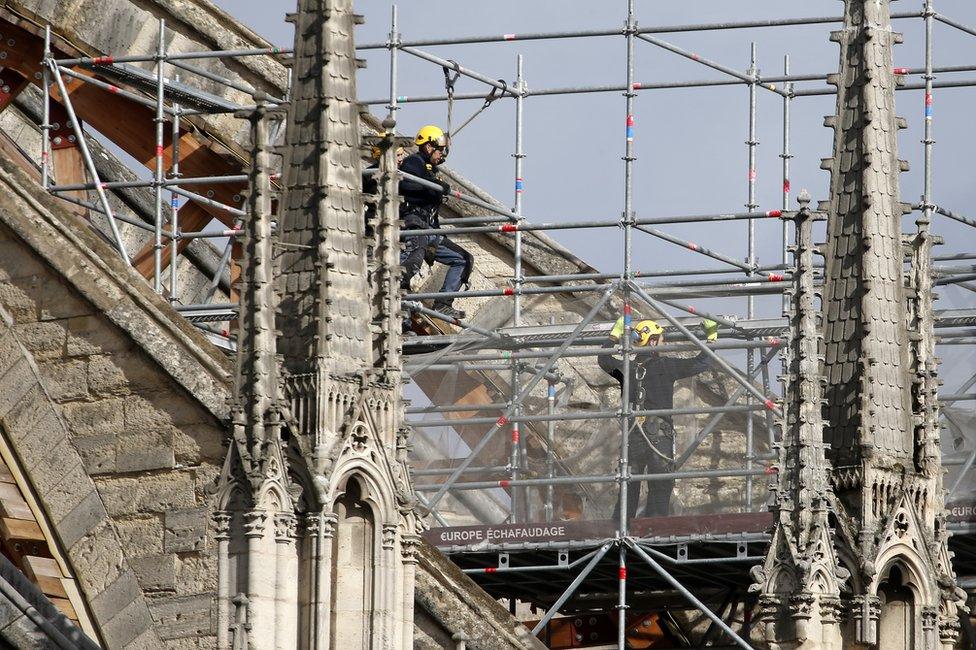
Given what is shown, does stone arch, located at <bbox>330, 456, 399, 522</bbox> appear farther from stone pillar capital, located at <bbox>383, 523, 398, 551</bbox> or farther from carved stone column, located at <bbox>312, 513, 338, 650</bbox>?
carved stone column, located at <bbox>312, 513, 338, 650</bbox>

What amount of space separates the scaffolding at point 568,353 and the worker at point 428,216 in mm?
182

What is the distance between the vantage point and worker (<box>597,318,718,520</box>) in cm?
2200

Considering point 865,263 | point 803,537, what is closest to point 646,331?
point 865,263

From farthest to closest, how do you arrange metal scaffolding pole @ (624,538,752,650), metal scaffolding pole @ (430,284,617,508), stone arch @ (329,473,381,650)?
metal scaffolding pole @ (430,284,617,508)
metal scaffolding pole @ (624,538,752,650)
stone arch @ (329,473,381,650)

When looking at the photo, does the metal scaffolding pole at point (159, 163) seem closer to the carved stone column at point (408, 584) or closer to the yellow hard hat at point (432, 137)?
the yellow hard hat at point (432, 137)

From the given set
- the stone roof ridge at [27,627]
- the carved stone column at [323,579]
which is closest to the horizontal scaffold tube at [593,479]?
the stone roof ridge at [27,627]

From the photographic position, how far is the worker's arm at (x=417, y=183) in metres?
23.1

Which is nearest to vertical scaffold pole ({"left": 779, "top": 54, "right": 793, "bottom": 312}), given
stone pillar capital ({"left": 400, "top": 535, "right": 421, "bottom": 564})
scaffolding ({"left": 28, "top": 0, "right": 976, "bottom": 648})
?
scaffolding ({"left": 28, "top": 0, "right": 976, "bottom": 648})

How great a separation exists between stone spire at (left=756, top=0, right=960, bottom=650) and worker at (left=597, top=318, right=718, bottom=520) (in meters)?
5.19

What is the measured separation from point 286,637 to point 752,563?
7606mm

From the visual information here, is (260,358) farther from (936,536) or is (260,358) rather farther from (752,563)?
(752,563)

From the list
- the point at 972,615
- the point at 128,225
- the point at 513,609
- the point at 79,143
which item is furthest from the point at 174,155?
the point at 972,615

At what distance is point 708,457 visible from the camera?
2236 centimetres

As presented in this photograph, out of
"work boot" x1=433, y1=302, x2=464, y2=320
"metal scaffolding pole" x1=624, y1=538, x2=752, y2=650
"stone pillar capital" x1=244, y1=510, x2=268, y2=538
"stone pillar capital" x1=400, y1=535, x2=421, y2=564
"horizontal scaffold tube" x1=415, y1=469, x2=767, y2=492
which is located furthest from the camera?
"work boot" x1=433, y1=302, x2=464, y2=320
